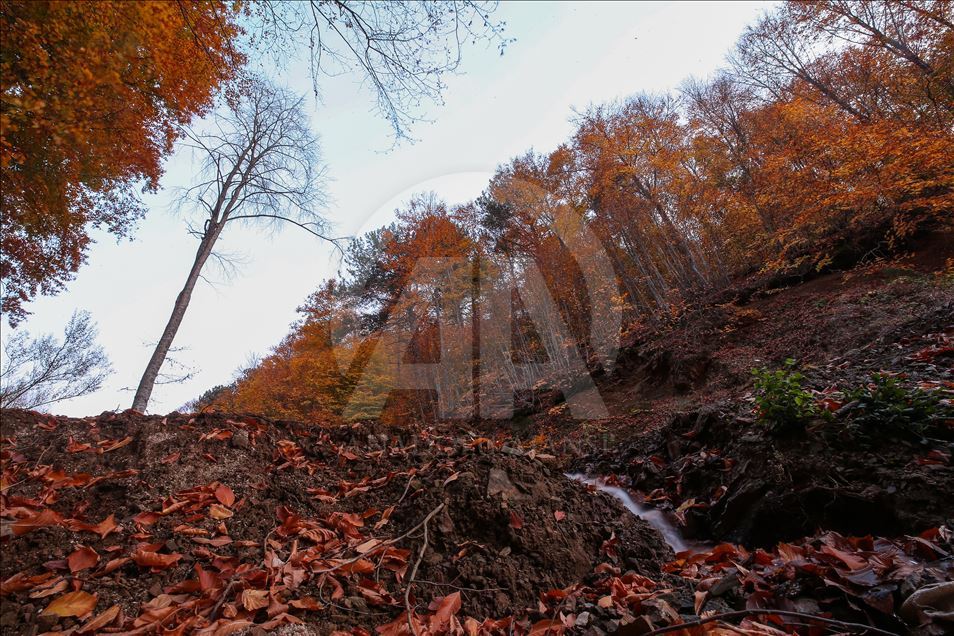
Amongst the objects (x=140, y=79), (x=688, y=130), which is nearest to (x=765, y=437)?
(x=140, y=79)

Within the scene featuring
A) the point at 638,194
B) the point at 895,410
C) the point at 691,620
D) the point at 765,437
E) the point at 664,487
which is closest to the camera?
the point at 691,620

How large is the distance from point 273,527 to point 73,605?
2.80ft

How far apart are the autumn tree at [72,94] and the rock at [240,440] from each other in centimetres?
206

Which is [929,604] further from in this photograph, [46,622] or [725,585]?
[46,622]

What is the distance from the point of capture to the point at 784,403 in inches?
130

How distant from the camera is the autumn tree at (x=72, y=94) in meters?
2.20

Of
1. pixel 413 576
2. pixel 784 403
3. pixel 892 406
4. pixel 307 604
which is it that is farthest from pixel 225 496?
pixel 892 406

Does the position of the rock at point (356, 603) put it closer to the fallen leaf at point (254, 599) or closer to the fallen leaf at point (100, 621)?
the fallen leaf at point (254, 599)

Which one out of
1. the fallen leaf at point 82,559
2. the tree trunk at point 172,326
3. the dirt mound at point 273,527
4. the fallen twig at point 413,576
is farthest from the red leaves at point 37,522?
the tree trunk at point 172,326

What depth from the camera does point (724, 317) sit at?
394 inches

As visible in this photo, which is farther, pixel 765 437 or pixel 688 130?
pixel 688 130

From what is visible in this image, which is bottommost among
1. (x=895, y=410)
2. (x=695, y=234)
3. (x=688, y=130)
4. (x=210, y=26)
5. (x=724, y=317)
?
(x=895, y=410)

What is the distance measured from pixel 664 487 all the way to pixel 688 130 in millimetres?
16438

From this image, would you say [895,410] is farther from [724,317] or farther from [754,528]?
[724,317]
